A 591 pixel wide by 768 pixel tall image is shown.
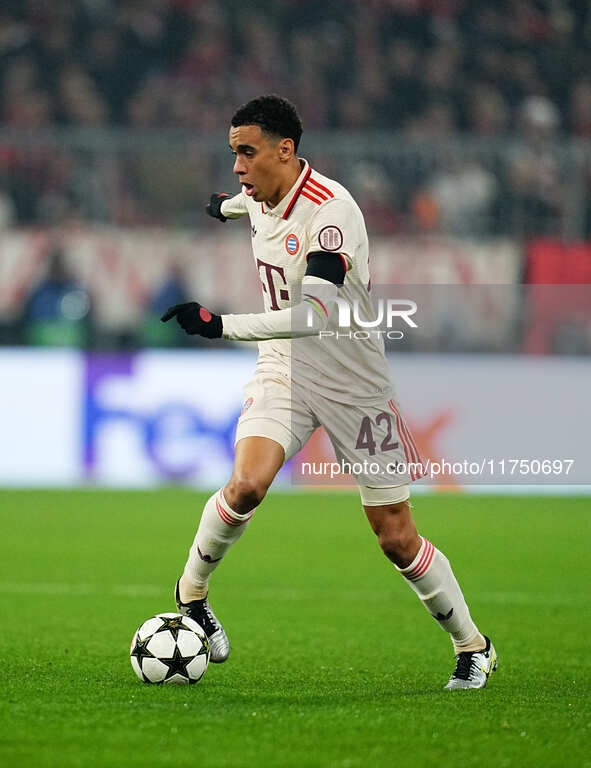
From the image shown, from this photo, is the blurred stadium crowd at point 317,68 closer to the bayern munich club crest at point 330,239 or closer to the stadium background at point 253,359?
the stadium background at point 253,359

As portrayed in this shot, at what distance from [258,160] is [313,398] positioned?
95 centimetres

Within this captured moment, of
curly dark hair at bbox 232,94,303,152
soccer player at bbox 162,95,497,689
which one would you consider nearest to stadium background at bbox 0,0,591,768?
soccer player at bbox 162,95,497,689

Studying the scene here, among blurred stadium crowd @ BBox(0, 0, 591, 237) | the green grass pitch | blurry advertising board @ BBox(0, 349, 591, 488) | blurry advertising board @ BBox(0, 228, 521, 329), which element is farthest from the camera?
blurred stadium crowd @ BBox(0, 0, 591, 237)

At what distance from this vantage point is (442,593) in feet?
16.7

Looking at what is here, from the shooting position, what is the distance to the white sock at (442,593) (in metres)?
5.08

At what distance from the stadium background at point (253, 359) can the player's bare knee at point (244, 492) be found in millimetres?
695

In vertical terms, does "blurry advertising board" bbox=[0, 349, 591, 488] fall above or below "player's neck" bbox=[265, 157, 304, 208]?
below

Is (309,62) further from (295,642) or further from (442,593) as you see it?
(442,593)

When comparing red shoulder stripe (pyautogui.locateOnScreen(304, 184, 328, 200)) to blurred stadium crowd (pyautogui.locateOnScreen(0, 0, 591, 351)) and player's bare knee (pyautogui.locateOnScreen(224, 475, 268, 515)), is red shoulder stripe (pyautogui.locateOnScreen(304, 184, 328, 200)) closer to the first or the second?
player's bare knee (pyautogui.locateOnScreen(224, 475, 268, 515))

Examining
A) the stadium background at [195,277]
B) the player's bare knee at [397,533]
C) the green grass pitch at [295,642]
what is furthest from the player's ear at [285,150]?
the stadium background at [195,277]

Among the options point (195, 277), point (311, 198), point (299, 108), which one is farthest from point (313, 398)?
point (299, 108)

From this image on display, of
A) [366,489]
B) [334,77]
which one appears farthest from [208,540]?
[334,77]

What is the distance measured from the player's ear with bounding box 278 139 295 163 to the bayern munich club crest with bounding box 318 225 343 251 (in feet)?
1.41

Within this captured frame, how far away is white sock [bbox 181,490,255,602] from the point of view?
5086 millimetres
